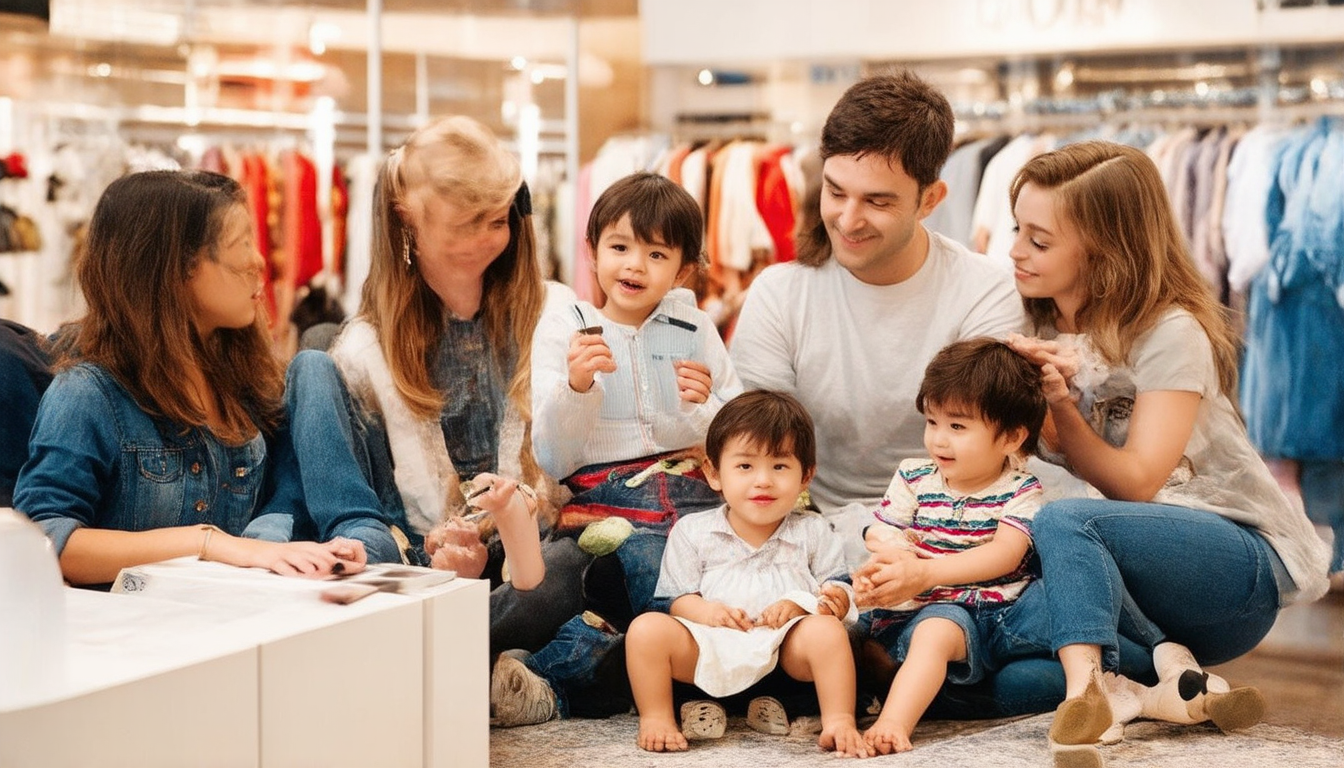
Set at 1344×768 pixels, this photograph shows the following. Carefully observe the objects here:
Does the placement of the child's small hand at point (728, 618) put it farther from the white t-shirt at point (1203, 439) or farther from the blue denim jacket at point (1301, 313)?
the blue denim jacket at point (1301, 313)

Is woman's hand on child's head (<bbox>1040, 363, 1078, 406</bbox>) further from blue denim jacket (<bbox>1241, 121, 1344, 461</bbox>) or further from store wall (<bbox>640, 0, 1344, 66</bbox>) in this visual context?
store wall (<bbox>640, 0, 1344, 66</bbox>)

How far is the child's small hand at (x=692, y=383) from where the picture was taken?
98.6 inches

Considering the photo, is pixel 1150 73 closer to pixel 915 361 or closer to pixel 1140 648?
pixel 915 361

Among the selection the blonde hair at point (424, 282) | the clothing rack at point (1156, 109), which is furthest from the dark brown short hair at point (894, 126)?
the clothing rack at point (1156, 109)

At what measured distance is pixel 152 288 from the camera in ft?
7.14

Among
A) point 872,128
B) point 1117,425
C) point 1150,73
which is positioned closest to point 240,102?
point 1150,73

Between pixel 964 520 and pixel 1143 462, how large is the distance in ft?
1.01

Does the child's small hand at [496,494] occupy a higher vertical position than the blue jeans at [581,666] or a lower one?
higher

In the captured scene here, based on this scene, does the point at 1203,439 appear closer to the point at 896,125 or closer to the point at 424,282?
the point at 896,125

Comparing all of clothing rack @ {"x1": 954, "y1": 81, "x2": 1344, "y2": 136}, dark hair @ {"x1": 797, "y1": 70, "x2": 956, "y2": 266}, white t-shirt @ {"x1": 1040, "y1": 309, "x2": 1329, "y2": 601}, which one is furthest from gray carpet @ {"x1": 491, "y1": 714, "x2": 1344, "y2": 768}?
clothing rack @ {"x1": 954, "y1": 81, "x2": 1344, "y2": 136}

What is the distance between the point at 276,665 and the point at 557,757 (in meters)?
0.74

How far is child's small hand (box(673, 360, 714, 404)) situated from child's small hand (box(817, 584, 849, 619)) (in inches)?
16.6

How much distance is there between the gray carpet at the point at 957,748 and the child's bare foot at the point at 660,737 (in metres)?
0.02

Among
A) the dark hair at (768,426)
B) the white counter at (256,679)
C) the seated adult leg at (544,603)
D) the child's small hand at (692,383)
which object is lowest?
the seated adult leg at (544,603)
